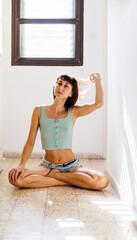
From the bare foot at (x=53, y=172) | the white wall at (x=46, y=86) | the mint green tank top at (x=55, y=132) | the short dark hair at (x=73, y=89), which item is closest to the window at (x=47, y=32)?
the white wall at (x=46, y=86)

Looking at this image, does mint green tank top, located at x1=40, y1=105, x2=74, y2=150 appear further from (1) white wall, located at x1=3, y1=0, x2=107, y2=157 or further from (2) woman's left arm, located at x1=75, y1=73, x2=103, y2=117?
(1) white wall, located at x1=3, y1=0, x2=107, y2=157

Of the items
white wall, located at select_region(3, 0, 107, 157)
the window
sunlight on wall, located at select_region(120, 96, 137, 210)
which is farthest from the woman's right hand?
the window

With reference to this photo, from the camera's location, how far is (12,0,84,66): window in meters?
4.15

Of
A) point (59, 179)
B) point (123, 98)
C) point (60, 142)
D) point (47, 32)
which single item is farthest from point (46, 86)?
point (123, 98)

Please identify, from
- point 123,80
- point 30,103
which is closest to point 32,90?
point 30,103

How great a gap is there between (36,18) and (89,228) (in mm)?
3046

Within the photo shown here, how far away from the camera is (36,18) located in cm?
416

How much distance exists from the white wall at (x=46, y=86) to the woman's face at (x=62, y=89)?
4.36 ft

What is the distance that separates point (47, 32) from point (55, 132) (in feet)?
6.02

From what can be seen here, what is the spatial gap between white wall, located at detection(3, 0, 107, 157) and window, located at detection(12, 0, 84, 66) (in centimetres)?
8

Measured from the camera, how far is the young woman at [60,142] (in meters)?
2.74

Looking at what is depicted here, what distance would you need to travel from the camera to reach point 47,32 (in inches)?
166

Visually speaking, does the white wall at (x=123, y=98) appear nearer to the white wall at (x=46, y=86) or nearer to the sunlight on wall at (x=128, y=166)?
the sunlight on wall at (x=128, y=166)

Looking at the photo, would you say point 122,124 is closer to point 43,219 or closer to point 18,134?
point 43,219
